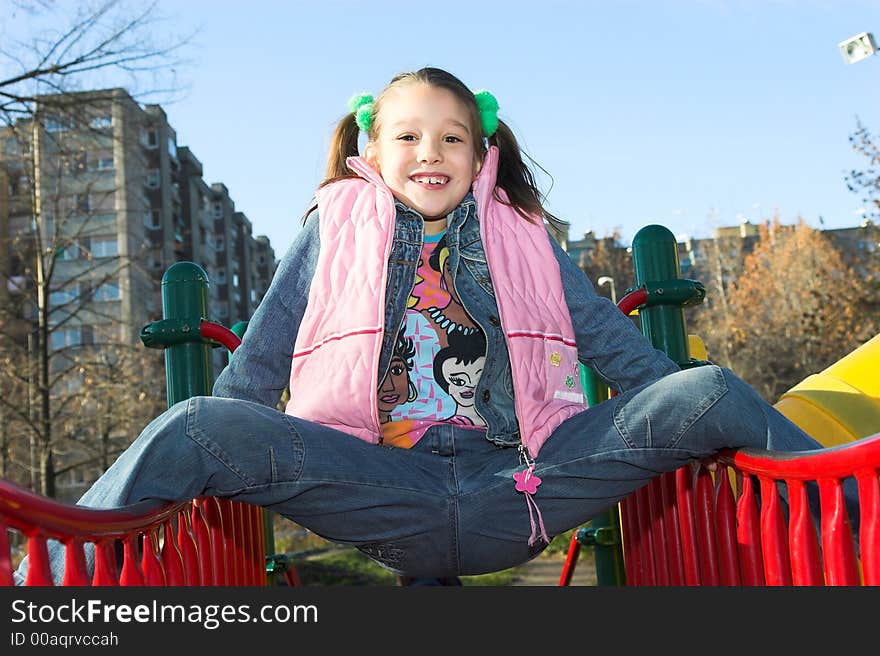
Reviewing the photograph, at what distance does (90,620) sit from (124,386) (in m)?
12.9

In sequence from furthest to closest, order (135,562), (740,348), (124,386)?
1. (740,348)
2. (124,386)
3. (135,562)

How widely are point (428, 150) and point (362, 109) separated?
0.31 metres

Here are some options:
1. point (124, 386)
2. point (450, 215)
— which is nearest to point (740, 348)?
point (124, 386)

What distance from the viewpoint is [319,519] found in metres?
1.87

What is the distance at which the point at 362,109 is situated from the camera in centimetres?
251

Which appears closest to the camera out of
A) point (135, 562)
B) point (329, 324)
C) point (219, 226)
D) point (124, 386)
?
point (135, 562)

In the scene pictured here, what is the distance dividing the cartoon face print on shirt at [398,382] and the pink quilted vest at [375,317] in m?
0.12

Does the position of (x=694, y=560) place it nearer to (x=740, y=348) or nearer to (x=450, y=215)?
(x=450, y=215)

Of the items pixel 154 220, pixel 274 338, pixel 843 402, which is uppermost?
pixel 154 220

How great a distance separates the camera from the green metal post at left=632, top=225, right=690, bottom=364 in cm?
275

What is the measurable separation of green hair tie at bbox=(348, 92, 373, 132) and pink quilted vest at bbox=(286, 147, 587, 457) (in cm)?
19

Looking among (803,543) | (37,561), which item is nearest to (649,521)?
(803,543)

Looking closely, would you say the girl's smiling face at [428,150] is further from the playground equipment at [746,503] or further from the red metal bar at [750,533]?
the red metal bar at [750,533]

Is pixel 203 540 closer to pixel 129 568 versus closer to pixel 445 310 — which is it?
pixel 129 568
